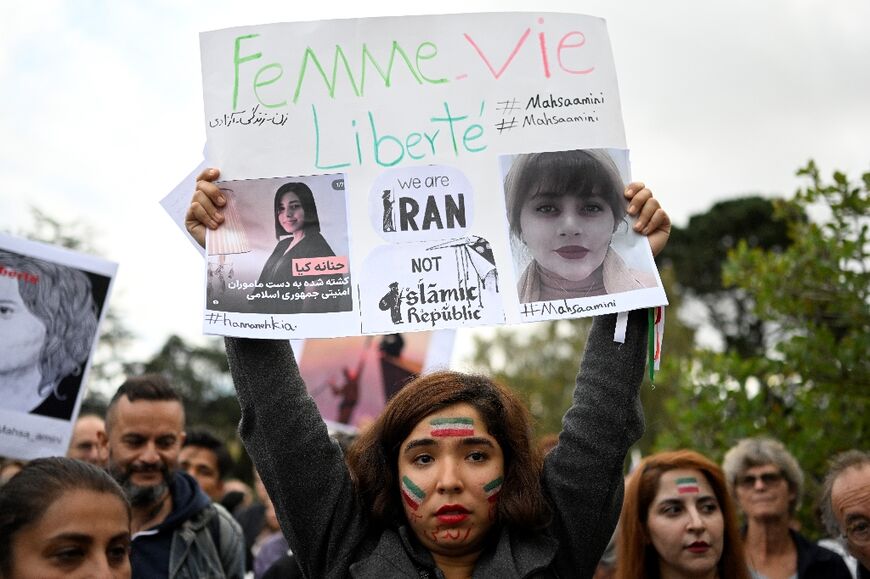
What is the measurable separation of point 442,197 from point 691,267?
33.9 meters

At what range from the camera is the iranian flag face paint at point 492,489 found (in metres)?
2.57

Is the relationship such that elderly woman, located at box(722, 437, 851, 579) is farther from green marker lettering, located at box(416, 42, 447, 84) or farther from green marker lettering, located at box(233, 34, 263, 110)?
green marker lettering, located at box(233, 34, 263, 110)

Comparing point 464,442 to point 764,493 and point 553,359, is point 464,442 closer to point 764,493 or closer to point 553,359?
point 764,493

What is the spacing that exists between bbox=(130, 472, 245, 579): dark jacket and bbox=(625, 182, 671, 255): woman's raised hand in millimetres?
2314

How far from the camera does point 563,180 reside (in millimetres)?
2715

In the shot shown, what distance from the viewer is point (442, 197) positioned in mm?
2705

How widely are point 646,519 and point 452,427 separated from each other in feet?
4.88

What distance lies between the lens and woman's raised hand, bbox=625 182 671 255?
2.68 m

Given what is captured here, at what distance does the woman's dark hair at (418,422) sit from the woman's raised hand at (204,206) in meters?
0.72

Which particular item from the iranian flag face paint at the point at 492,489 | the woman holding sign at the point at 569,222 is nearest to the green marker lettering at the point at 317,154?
the woman holding sign at the point at 569,222

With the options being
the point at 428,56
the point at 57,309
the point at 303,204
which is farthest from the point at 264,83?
the point at 57,309

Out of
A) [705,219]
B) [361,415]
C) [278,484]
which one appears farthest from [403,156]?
[705,219]

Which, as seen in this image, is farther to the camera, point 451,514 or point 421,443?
point 421,443

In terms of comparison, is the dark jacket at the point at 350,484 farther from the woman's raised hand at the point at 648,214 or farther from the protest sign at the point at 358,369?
the protest sign at the point at 358,369
